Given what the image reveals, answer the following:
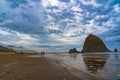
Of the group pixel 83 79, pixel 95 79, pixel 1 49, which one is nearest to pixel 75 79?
pixel 83 79

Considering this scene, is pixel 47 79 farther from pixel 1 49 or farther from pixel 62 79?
pixel 1 49

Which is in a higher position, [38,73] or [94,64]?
[94,64]

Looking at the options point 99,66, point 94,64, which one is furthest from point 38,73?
point 94,64

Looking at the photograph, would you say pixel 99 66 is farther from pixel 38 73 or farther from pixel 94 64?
pixel 38 73

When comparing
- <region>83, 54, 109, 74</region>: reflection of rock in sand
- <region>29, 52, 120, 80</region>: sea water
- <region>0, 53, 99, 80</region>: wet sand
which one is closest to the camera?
<region>0, 53, 99, 80</region>: wet sand

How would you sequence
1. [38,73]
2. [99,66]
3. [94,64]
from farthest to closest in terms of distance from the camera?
[94,64] → [99,66] → [38,73]

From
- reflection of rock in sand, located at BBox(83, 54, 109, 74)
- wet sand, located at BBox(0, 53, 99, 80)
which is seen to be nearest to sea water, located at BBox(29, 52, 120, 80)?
reflection of rock in sand, located at BBox(83, 54, 109, 74)

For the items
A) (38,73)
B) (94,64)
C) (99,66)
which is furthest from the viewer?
(94,64)

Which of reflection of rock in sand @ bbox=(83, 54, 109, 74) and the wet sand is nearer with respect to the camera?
the wet sand

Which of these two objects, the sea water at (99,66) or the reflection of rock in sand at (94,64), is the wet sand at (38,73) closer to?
the sea water at (99,66)

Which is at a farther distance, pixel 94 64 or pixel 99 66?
pixel 94 64

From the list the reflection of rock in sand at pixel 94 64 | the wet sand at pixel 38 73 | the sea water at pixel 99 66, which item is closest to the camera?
the wet sand at pixel 38 73

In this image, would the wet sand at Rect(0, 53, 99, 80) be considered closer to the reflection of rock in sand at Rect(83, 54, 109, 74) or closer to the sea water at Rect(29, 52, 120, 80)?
the sea water at Rect(29, 52, 120, 80)

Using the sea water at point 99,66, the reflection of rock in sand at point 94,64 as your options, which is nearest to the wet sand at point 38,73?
the sea water at point 99,66
